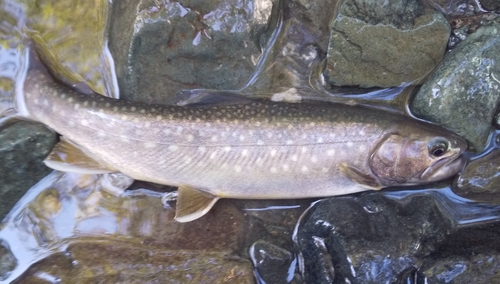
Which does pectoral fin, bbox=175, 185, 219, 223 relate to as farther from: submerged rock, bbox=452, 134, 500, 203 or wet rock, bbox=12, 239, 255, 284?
submerged rock, bbox=452, 134, 500, 203

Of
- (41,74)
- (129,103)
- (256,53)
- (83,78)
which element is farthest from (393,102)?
(41,74)

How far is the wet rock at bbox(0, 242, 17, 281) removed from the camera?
3.23 meters

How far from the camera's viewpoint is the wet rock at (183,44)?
3234 mm

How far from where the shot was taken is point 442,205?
10.9ft

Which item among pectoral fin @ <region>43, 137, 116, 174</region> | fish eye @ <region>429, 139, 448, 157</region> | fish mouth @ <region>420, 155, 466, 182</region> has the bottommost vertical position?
pectoral fin @ <region>43, 137, 116, 174</region>

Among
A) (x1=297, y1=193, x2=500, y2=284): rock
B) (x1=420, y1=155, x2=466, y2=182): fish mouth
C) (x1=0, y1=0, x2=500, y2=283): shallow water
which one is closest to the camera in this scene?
(x1=297, y1=193, x2=500, y2=284): rock

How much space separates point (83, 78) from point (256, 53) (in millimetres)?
1334

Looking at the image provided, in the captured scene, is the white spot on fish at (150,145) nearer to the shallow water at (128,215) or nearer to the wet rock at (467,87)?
the shallow water at (128,215)

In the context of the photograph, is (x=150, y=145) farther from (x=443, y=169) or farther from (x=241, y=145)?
(x=443, y=169)

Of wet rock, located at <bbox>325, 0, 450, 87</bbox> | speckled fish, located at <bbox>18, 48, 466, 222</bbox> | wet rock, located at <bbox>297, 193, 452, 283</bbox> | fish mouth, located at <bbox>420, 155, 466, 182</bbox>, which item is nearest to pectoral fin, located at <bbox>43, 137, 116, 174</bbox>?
speckled fish, located at <bbox>18, 48, 466, 222</bbox>

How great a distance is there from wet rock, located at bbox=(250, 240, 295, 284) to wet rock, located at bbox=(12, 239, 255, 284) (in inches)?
3.5

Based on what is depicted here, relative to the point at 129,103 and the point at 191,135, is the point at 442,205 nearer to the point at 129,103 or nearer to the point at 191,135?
the point at 191,135

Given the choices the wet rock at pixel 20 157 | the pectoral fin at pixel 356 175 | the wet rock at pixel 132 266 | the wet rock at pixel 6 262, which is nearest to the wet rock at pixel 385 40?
the pectoral fin at pixel 356 175

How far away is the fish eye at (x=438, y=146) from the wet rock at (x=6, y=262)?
10.0ft
